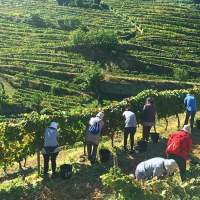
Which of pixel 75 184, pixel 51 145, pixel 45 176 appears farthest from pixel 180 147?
pixel 45 176

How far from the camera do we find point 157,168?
44.8 feet

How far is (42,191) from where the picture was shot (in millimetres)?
16094

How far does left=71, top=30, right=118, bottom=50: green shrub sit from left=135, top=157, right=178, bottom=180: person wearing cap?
7214 centimetres

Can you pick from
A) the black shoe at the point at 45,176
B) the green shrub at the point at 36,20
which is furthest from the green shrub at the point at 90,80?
the black shoe at the point at 45,176

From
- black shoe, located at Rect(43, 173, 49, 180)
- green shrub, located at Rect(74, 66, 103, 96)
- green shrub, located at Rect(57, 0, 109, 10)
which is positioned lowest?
green shrub, located at Rect(74, 66, 103, 96)

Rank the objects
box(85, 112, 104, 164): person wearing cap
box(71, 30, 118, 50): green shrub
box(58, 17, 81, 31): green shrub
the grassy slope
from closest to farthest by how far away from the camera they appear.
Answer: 1. the grassy slope
2. box(85, 112, 104, 164): person wearing cap
3. box(71, 30, 118, 50): green shrub
4. box(58, 17, 81, 31): green shrub

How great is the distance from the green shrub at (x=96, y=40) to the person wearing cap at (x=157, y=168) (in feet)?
237

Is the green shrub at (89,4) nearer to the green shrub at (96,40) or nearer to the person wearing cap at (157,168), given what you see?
the green shrub at (96,40)

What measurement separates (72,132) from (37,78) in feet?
183

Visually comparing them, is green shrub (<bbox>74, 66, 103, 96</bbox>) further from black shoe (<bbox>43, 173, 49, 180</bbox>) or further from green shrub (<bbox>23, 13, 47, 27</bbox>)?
black shoe (<bbox>43, 173, 49, 180</bbox>)

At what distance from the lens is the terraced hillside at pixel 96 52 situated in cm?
7356

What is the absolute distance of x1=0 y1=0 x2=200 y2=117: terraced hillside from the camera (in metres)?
73.6

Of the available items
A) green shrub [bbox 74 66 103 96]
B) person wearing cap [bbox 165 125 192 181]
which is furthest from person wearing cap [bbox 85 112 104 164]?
green shrub [bbox 74 66 103 96]

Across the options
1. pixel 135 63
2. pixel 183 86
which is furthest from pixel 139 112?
pixel 135 63
